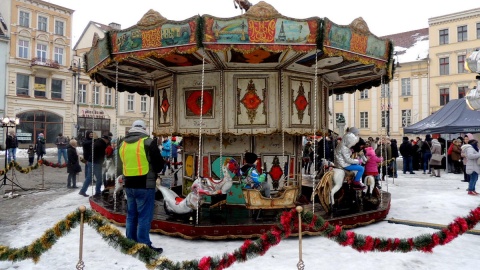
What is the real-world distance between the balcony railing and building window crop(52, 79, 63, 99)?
1.65 m

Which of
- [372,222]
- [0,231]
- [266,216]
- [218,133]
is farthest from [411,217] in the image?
[0,231]

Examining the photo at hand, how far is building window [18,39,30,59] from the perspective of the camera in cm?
3609

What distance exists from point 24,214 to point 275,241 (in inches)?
279

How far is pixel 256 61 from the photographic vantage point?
28.0ft

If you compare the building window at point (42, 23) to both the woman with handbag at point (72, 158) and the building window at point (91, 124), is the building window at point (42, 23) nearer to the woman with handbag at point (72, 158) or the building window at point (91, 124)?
the building window at point (91, 124)

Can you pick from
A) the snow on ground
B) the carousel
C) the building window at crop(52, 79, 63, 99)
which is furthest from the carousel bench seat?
the building window at crop(52, 79, 63, 99)

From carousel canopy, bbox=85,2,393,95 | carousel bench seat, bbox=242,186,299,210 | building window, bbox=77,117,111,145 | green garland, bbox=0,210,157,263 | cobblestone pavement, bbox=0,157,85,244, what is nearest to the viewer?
green garland, bbox=0,210,157,263

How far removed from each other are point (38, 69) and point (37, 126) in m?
5.61

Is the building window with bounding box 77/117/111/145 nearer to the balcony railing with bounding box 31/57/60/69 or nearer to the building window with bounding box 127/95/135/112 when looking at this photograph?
the building window with bounding box 127/95/135/112

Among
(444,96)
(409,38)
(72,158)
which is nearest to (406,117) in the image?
(444,96)

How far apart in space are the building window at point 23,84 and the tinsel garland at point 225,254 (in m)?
36.4

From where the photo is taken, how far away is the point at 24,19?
36312 millimetres

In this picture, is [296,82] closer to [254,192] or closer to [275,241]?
[254,192]

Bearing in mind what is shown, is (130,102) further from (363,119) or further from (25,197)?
(25,197)
